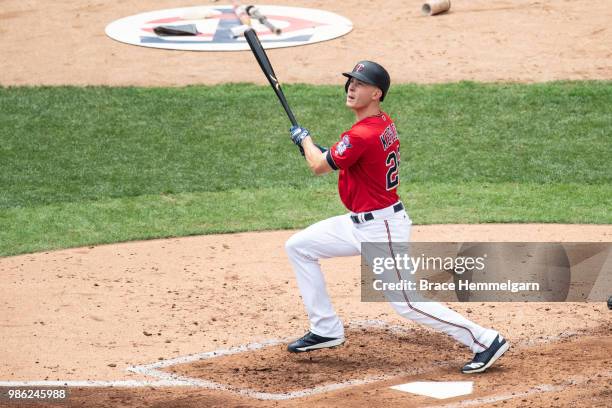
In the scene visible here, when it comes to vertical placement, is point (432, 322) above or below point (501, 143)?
above

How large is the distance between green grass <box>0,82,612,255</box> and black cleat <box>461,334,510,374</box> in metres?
3.71

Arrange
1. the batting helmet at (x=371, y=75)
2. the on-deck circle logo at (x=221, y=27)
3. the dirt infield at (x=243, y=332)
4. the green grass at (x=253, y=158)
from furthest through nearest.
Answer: the on-deck circle logo at (x=221, y=27), the green grass at (x=253, y=158), the batting helmet at (x=371, y=75), the dirt infield at (x=243, y=332)

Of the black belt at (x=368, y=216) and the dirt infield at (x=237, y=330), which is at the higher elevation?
the black belt at (x=368, y=216)

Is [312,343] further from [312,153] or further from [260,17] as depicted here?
[260,17]

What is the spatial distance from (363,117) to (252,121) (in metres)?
6.90

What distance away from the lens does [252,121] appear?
46.4 ft

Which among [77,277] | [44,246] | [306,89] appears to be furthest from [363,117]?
[306,89]

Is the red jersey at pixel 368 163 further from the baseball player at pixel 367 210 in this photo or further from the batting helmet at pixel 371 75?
the batting helmet at pixel 371 75

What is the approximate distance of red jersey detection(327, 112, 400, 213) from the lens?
708 centimetres

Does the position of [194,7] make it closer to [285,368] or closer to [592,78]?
[592,78]

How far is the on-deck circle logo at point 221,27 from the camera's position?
54.5ft

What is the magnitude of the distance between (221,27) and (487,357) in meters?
11.2

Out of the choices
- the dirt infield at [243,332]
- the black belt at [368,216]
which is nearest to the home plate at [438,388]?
the dirt infield at [243,332]

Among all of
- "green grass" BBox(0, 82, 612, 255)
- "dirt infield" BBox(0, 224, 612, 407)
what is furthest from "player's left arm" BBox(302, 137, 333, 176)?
"green grass" BBox(0, 82, 612, 255)
